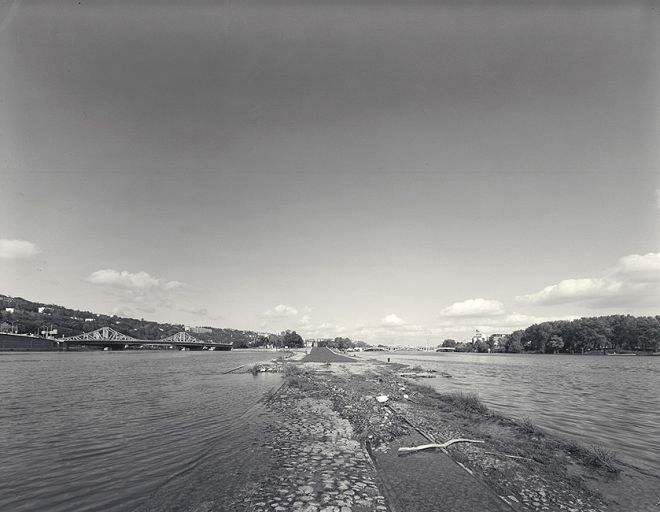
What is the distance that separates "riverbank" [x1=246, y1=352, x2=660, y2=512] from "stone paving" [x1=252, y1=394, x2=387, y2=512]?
0.03 m

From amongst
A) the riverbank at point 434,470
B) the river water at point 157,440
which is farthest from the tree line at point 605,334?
the riverbank at point 434,470

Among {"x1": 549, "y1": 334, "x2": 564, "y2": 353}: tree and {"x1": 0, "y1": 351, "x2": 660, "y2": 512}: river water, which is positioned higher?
{"x1": 549, "y1": 334, "x2": 564, "y2": 353}: tree

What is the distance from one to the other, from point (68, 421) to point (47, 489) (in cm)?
1126

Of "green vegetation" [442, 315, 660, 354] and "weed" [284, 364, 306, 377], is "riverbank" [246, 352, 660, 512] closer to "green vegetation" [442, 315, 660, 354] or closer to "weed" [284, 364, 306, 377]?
"weed" [284, 364, 306, 377]

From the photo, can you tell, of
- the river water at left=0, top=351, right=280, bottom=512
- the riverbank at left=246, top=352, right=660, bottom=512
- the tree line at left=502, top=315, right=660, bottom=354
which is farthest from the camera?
the tree line at left=502, top=315, right=660, bottom=354

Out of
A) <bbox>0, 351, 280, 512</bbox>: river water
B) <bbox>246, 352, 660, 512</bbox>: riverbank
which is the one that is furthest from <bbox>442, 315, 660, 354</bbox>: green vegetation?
<bbox>0, 351, 280, 512</bbox>: river water

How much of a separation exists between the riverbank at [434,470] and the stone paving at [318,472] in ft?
0.10

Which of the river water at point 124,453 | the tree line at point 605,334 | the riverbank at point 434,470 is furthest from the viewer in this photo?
the tree line at point 605,334

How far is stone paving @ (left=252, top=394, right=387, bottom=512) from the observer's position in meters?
9.41

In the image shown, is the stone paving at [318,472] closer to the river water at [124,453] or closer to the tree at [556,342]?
the river water at [124,453]

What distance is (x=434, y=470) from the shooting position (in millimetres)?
12234

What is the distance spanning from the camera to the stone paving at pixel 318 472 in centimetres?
941

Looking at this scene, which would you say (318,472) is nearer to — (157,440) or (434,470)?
(434,470)

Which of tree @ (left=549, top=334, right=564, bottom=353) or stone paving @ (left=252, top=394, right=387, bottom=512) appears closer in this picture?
stone paving @ (left=252, top=394, right=387, bottom=512)
